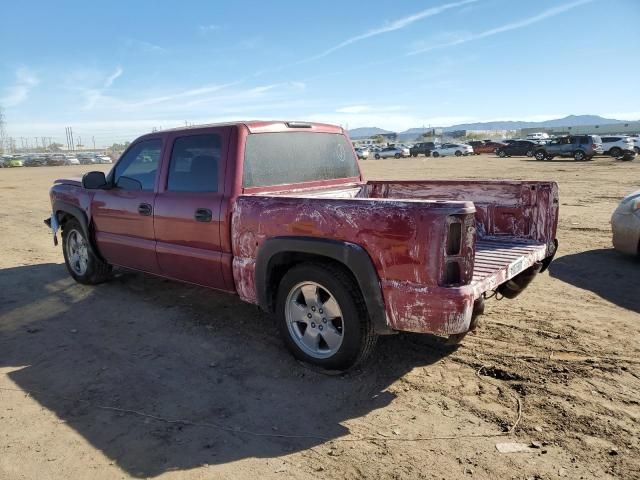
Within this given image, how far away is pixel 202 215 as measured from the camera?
14.2 feet

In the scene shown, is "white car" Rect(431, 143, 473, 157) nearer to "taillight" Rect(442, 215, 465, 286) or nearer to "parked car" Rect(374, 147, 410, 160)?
"parked car" Rect(374, 147, 410, 160)

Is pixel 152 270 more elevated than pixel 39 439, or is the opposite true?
pixel 152 270

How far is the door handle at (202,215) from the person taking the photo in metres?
4.29

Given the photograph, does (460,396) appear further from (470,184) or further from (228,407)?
(470,184)

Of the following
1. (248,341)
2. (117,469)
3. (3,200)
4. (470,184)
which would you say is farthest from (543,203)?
(3,200)

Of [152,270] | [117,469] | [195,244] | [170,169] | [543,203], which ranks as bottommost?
[117,469]

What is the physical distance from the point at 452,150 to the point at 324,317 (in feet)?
171

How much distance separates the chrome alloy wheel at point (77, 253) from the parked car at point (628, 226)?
22.7 ft

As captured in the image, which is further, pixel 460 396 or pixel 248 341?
pixel 248 341

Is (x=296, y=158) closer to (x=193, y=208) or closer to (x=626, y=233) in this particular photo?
→ (x=193, y=208)

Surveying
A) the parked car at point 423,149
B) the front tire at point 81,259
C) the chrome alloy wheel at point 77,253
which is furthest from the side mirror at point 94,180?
the parked car at point 423,149

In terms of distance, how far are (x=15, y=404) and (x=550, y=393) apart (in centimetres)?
369

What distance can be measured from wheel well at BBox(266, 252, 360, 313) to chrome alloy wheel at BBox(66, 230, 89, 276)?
10.7 ft

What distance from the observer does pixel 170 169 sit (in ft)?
15.8
